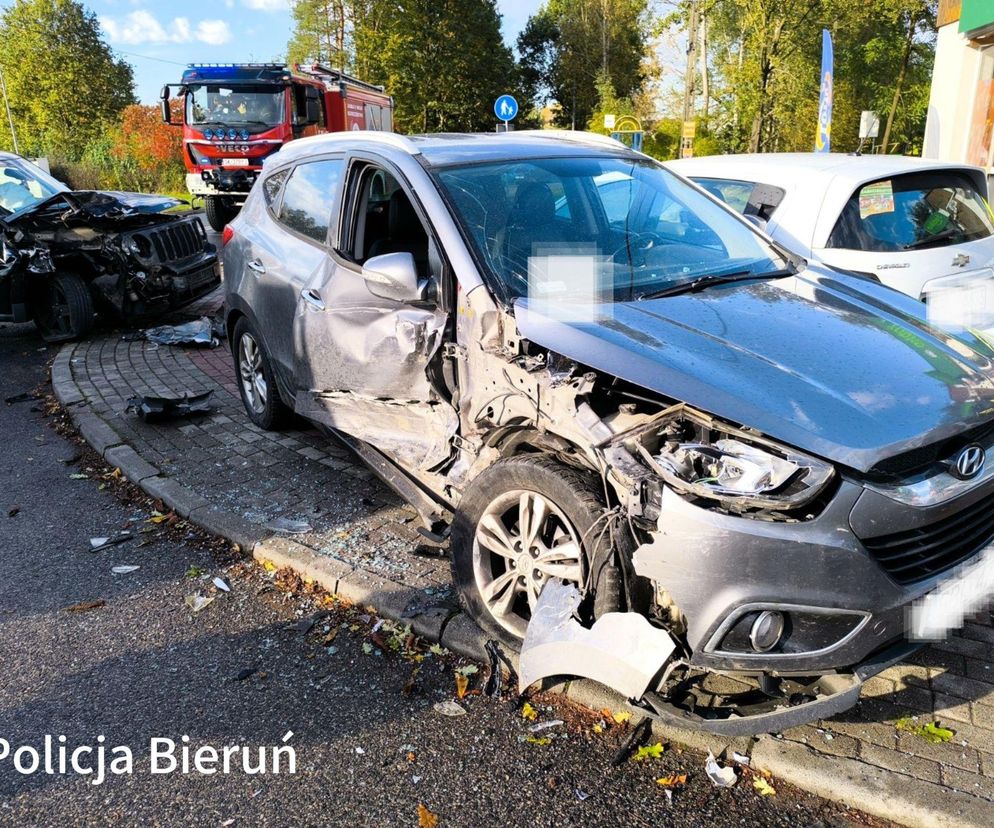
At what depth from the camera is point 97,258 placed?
831 centimetres

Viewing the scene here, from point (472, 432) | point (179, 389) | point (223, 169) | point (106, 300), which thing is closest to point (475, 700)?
point (472, 432)

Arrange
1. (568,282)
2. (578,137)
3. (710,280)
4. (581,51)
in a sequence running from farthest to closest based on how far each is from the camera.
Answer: (581,51)
(578,137)
(710,280)
(568,282)

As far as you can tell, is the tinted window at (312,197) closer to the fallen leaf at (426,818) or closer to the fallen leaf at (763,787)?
the fallen leaf at (426,818)

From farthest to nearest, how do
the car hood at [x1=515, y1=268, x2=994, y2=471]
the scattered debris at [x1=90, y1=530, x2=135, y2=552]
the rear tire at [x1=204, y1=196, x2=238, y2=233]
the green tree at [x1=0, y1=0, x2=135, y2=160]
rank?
the green tree at [x1=0, y1=0, x2=135, y2=160] → the rear tire at [x1=204, y1=196, x2=238, y2=233] → the scattered debris at [x1=90, y1=530, x2=135, y2=552] → the car hood at [x1=515, y1=268, x2=994, y2=471]

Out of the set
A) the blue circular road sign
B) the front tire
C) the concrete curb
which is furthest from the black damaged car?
the blue circular road sign

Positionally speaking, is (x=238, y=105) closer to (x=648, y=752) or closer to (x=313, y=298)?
(x=313, y=298)

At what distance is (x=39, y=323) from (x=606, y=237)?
7.49 meters

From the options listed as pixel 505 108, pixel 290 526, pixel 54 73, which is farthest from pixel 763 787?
pixel 54 73

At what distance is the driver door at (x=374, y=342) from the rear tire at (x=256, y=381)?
0.79 m

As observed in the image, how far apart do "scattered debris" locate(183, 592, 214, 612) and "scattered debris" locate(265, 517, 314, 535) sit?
0.57m

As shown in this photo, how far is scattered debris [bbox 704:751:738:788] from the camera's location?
2.58 metres

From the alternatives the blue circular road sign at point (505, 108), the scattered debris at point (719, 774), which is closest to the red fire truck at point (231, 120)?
the blue circular road sign at point (505, 108)

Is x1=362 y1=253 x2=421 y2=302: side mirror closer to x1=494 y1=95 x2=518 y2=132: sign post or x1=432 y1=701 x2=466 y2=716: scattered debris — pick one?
x1=432 y1=701 x2=466 y2=716: scattered debris

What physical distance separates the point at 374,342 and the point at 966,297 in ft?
11.8
